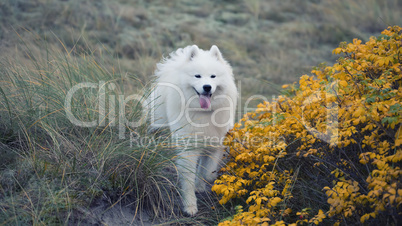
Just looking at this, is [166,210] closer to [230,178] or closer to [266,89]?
[230,178]

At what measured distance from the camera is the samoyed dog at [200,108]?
360 cm

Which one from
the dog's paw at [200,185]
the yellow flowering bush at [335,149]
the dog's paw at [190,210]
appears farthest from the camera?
the dog's paw at [200,185]

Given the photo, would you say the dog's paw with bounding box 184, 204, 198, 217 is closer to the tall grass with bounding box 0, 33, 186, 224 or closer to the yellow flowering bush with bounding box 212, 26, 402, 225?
the tall grass with bounding box 0, 33, 186, 224

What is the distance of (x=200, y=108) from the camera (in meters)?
3.71

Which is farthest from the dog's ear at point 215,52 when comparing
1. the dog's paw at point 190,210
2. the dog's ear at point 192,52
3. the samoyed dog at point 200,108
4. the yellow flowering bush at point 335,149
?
the dog's paw at point 190,210

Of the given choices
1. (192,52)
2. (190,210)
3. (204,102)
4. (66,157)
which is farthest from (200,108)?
(66,157)

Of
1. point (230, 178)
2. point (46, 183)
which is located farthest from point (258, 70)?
point (46, 183)

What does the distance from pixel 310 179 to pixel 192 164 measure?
1.11 meters

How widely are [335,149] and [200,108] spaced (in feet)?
4.54

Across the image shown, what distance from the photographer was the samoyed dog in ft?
11.8

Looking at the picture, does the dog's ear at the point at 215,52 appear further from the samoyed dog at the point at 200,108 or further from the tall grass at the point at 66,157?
→ the tall grass at the point at 66,157

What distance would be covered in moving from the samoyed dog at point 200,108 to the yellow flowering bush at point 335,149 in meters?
0.23

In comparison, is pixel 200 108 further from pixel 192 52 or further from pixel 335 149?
pixel 335 149

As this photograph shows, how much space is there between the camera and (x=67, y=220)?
8.48 feet
